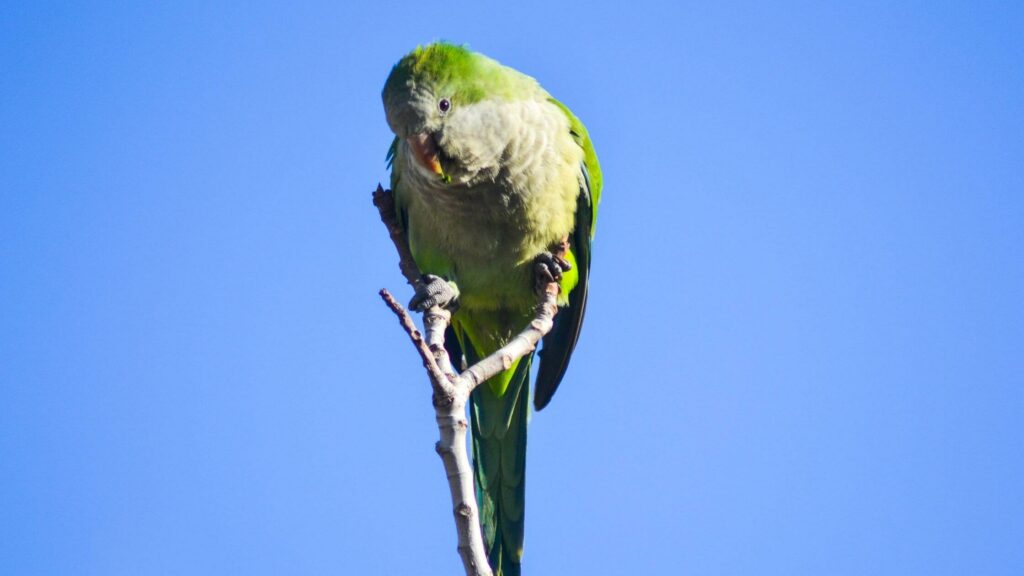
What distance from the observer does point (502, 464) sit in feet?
17.5

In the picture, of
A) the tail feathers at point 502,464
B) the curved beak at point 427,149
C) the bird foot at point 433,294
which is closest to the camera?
the bird foot at point 433,294

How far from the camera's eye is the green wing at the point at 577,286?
219 inches

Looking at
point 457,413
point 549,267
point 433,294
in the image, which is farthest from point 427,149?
point 457,413

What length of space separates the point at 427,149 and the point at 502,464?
173 cm

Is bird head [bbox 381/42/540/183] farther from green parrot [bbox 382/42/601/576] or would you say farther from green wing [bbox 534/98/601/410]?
green wing [bbox 534/98/601/410]

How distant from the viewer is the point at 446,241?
5.18 metres

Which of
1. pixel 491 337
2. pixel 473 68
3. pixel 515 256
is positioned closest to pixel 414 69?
pixel 473 68

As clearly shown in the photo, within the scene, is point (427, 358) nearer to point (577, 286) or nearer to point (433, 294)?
point (433, 294)

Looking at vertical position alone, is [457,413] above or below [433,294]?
below

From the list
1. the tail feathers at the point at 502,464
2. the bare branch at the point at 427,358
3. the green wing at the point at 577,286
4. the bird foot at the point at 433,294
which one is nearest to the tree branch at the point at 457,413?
the bare branch at the point at 427,358

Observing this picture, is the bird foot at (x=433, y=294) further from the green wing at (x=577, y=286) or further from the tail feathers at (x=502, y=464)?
the green wing at (x=577, y=286)

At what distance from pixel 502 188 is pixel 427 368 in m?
2.05

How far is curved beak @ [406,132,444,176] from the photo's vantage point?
15.8 feet

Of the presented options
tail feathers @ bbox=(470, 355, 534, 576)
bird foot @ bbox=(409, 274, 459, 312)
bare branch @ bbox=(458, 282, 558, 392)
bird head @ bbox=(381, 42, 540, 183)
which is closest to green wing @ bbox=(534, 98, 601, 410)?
tail feathers @ bbox=(470, 355, 534, 576)
